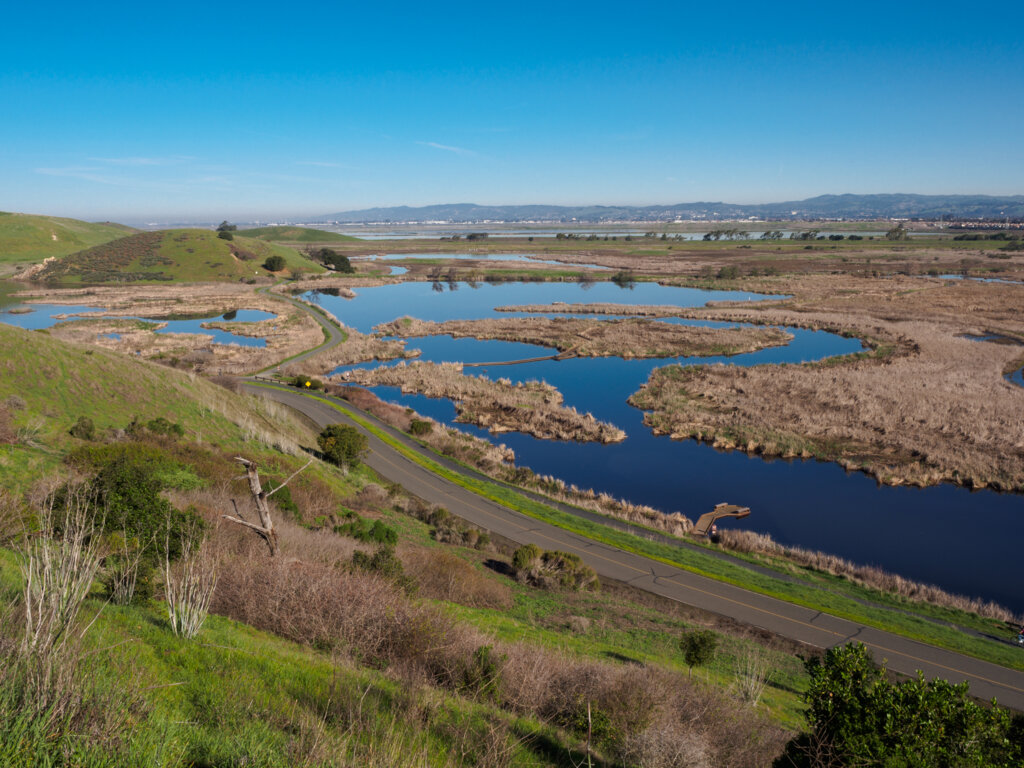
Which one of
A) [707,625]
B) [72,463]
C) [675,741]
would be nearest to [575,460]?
[707,625]

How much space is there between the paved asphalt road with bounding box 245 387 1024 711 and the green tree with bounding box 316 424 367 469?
2.10 metres

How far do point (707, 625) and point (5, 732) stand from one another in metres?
21.3

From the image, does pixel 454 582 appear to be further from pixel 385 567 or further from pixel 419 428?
pixel 419 428

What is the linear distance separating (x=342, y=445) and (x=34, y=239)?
183 metres

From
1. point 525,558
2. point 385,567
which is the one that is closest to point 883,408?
point 525,558

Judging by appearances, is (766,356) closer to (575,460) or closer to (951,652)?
(575,460)

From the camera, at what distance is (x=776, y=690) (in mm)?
16250

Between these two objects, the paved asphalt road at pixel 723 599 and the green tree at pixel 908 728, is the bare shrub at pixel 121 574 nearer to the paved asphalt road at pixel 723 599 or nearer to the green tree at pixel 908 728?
the green tree at pixel 908 728

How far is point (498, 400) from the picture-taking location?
5434 centimetres

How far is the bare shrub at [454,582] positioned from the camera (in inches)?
762

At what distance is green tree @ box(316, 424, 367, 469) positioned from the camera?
1368 inches

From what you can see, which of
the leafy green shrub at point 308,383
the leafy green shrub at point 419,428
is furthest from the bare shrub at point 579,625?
the leafy green shrub at point 308,383

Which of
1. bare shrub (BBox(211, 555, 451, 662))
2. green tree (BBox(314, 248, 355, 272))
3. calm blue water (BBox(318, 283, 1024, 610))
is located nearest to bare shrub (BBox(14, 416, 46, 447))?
bare shrub (BBox(211, 555, 451, 662))

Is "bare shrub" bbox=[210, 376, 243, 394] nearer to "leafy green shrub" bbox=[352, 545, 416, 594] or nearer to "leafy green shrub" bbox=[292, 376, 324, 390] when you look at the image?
"leafy green shrub" bbox=[292, 376, 324, 390]
